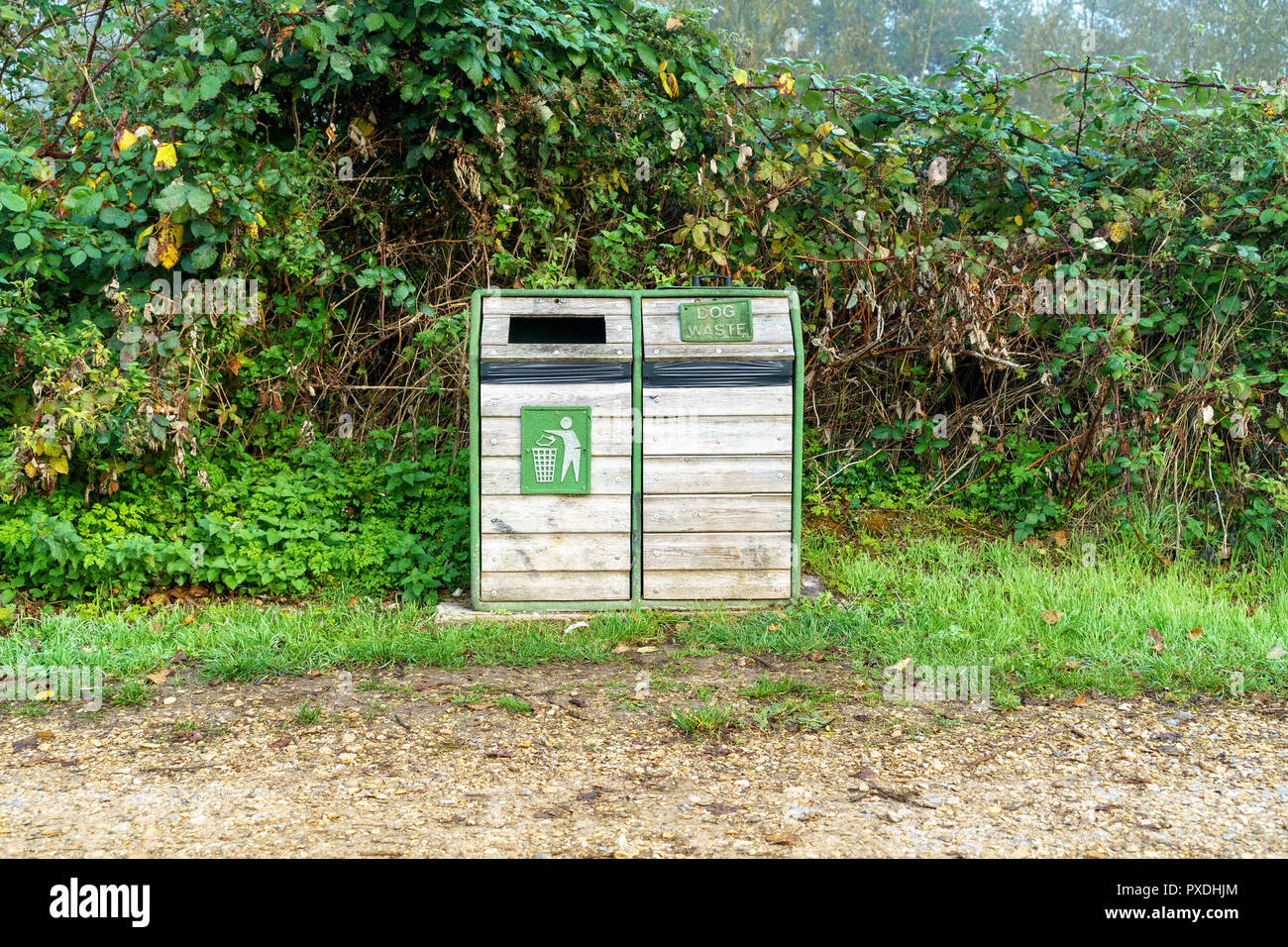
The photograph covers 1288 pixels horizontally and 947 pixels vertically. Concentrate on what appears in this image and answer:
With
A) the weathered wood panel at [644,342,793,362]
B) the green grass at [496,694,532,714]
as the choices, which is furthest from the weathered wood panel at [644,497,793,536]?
the green grass at [496,694,532,714]

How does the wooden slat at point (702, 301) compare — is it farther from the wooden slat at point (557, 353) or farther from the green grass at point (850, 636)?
the green grass at point (850, 636)

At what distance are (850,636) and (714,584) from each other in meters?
0.67

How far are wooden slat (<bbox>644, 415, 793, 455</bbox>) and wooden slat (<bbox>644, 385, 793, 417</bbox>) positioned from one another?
3cm

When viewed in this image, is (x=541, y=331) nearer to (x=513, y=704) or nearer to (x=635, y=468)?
(x=635, y=468)

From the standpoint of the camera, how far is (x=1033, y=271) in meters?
5.93

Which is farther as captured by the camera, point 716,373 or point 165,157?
point 165,157

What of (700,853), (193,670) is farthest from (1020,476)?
(193,670)

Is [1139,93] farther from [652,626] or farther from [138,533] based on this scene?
[138,533]

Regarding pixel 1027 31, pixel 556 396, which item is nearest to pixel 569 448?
pixel 556 396

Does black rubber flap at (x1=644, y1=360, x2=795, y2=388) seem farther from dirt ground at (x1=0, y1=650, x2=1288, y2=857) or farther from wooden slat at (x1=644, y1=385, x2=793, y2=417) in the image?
dirt ground at (x1=0, y1=650, x2=1288, y2=857)

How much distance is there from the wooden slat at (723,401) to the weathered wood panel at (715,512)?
381 millimetres

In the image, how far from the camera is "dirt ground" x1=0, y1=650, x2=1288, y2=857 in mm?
2824

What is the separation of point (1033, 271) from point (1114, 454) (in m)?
1.13

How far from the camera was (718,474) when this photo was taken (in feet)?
15.7
